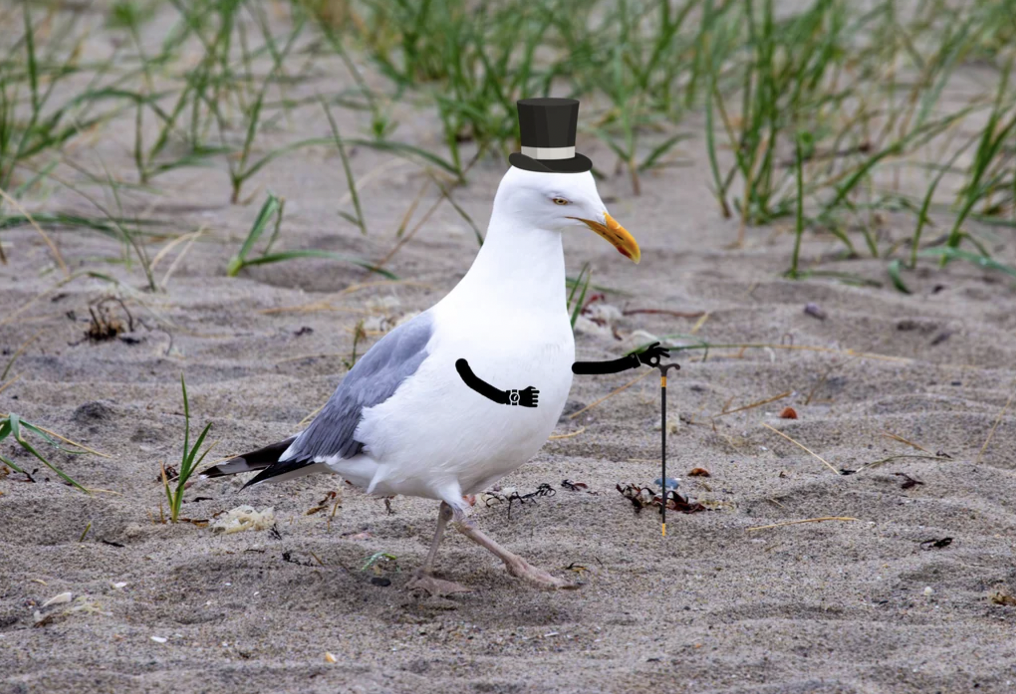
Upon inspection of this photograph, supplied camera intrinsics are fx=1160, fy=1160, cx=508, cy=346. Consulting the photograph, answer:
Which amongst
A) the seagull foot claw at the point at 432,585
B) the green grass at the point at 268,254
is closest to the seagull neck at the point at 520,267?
the seagull foot claw at the point at 432,585

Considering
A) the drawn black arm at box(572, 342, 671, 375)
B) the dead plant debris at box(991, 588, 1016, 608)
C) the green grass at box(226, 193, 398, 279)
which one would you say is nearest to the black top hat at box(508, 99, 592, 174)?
the drawn black arm at box(572, 342, 671, 375)

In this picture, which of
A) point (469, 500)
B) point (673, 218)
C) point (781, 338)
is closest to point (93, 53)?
point (673, 218)

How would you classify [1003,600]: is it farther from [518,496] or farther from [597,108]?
[597,108]

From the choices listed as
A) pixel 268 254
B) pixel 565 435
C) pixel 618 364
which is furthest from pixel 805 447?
pixel 268 254

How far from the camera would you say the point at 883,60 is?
6824mm

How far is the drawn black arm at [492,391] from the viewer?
2.26 m

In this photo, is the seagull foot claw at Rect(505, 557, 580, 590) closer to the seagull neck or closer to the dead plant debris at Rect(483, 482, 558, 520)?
the dead plant debris at Rect(483, 482, 558, 520)

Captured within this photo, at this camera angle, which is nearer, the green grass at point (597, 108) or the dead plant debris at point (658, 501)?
the dead plant debris at point (658, 501)

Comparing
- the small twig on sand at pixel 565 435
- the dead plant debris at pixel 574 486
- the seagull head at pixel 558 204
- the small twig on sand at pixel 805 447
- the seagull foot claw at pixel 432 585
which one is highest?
the seagull head at pixel 558 204

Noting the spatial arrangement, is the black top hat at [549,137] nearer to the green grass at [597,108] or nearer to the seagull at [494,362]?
the seagull at [494,362]

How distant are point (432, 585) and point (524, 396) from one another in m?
0.52

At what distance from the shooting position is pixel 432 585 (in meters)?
2.52

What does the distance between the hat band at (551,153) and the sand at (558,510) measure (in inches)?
37.4

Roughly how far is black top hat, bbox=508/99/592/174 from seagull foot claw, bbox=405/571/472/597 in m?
0.91
